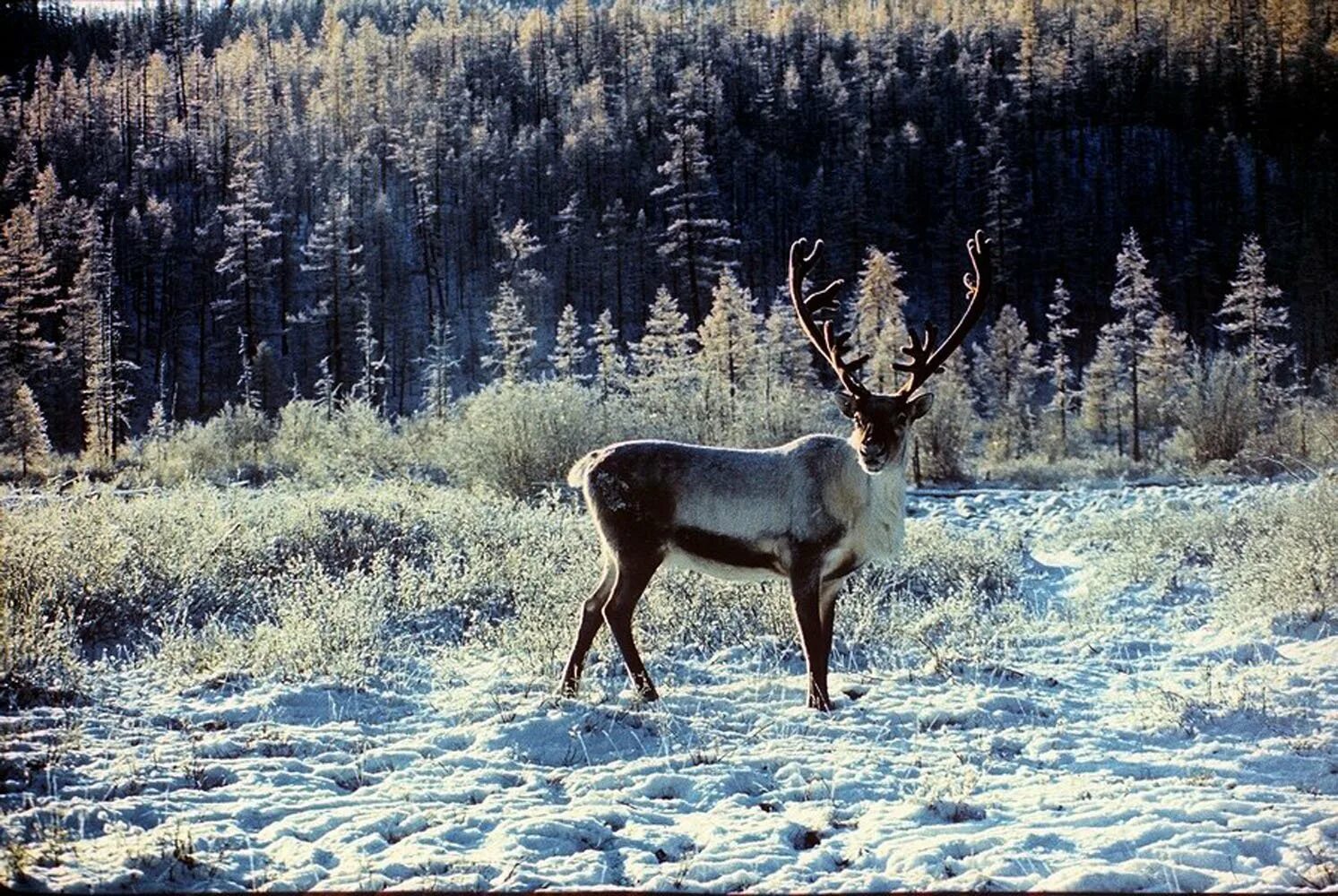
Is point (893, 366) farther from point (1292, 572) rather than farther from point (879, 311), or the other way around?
point (879, 311)

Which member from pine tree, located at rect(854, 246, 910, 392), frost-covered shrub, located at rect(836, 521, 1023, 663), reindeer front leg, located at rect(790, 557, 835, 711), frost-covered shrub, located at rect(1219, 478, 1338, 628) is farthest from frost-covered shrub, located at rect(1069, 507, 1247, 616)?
pine tree, located at rect(854, 246, 910, 392)

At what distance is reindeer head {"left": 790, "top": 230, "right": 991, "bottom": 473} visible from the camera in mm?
5859

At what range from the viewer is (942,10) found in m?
107

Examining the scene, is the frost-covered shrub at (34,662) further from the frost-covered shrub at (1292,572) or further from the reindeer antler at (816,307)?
the frost-covered shrub at (1292,572)

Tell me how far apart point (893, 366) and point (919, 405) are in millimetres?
482

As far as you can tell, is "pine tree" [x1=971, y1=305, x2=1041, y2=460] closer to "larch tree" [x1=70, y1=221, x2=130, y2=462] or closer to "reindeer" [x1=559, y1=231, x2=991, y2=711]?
"reindeer" [x1=559, y1=231, x2=991, y2=711]

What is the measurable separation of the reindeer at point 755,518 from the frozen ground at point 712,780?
1.93 ft

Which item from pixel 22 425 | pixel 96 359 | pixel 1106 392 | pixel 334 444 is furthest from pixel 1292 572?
pixel 96 359

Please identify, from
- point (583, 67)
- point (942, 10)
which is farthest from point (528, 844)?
point (942, 10)

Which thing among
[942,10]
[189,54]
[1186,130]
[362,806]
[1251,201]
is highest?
[942,10]

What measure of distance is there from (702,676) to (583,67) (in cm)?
9567

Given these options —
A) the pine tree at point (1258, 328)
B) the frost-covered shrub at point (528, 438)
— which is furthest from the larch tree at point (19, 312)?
the pine tree at point (1258, 328)

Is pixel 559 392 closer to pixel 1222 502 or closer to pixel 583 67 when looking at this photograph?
pixel 1222 502

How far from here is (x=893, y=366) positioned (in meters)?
6.46
